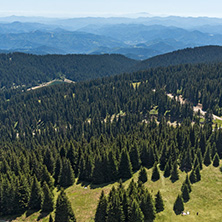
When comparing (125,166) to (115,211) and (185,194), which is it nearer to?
(185,194)

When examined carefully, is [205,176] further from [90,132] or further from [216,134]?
[90,132]

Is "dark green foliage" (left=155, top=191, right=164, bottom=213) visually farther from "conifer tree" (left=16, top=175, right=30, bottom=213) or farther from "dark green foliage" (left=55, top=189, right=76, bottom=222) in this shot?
"conifer tree" (left=16, top=175, right=30, bottom=213)

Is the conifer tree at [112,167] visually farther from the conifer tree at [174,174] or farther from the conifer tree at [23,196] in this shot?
the conifer tree at [23,196]

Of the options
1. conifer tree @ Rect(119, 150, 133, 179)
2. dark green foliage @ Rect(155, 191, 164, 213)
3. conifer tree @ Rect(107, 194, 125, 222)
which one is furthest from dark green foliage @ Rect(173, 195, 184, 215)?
conifer tree @ Rect(119, 150, 133, 179)

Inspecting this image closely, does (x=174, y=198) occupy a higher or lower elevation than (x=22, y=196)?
higher

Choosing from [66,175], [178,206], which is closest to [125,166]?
[66,175]

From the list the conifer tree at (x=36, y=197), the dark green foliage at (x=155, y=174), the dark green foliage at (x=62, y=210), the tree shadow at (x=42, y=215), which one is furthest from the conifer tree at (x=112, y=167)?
the dark green foliage at (x=62, y=210)
